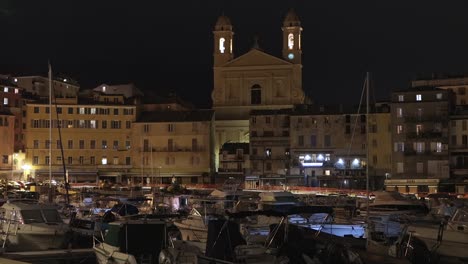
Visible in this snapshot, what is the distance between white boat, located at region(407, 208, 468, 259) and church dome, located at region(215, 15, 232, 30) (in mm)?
81762

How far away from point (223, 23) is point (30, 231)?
7913cm

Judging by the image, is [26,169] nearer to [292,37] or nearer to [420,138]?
[292,37]

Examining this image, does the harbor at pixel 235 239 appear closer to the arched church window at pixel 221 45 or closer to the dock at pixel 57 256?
the dock at pixel 57 256

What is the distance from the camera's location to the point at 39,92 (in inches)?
4176

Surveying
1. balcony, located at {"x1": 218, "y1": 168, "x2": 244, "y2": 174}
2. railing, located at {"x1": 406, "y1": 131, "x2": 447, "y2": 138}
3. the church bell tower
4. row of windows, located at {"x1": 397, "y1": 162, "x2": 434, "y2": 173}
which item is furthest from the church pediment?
row of windows, located at {"x1": 397, "y1": 162, "x2": 434, "y2": 173}

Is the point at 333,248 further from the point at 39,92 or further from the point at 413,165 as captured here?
the point at 39,92

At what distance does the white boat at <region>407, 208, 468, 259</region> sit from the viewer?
23453mm


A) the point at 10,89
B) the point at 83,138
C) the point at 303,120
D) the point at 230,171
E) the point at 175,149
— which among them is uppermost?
the point at 10,89

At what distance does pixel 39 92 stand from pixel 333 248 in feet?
299

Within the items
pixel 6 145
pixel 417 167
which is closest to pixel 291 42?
pixel 417 167

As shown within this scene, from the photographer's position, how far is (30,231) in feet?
92.9

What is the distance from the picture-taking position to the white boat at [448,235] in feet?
76.9

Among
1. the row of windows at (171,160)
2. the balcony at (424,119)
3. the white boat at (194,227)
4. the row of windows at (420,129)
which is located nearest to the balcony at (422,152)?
the row of windows at (420,129)

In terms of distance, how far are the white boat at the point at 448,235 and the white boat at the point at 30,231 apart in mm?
13895
